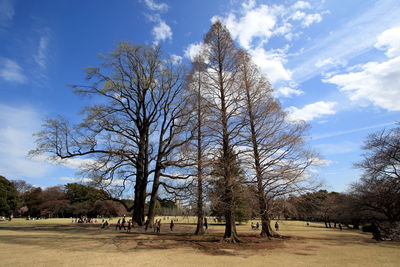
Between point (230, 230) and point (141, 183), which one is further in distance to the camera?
point (141, 183)

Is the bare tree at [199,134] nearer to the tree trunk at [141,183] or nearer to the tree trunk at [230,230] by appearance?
the tree trunk at [230,230]

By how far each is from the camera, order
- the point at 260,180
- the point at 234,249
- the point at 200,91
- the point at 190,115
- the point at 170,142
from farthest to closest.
Answer: the point at 170,142 → the point at 190,115 → the point at 200,91 → the point at 260,180 → the point at 234,249

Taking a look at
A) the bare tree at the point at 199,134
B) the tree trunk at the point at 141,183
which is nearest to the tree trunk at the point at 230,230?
the bare tree at the point at 199,134

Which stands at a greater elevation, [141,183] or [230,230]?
[141,183]

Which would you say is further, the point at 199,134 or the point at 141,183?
the point at 141,183

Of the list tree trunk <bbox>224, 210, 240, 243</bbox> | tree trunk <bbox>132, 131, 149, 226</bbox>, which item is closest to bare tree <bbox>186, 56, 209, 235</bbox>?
tree trunk <bbox>224, 210, 240, 243</bbox>

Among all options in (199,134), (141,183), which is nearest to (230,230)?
(199,134)

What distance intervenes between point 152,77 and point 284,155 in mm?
16797

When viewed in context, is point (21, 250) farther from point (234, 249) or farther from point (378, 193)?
point (378, 193)

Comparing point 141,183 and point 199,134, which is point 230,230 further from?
point 141,183

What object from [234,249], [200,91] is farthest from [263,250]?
[200,91]

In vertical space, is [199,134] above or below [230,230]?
above

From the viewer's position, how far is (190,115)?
2069cm

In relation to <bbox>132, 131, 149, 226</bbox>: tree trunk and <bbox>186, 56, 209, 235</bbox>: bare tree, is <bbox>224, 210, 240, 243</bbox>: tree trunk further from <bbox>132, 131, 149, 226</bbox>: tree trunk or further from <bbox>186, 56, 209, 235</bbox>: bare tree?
<bbox>132, 131, 149, 226</bbox>: tree trunk
